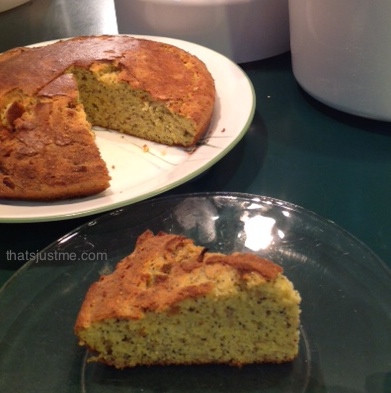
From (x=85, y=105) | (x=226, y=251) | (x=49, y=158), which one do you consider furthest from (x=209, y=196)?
(x=85, y=105)

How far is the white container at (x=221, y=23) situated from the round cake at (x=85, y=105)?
0.12 meters

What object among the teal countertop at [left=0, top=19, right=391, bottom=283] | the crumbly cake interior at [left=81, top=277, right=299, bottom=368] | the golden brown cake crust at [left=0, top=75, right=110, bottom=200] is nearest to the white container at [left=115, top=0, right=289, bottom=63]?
the teal countertop at [left=0, top=19, right=391, bottom=283]

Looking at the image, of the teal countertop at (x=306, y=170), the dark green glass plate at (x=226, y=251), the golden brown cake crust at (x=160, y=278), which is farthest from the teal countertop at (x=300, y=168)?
the golden brown cake crust at (x=160, y=278)

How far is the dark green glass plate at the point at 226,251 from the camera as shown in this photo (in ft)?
2.95

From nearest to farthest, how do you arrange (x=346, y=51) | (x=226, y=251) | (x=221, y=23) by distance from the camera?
(x=226, y=251), (x=346, y=51), (x=221, y=23)

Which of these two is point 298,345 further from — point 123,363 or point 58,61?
point 58,61

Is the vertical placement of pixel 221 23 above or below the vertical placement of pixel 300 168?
above

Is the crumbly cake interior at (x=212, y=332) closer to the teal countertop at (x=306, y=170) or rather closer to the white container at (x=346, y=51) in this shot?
the teal countertop at (x=306, y=170)

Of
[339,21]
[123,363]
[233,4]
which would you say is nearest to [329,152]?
[339,21]

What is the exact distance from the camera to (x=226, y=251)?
1085 mm

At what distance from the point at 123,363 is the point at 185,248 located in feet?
0.72

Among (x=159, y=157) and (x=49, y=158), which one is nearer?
(x=49, y=158)

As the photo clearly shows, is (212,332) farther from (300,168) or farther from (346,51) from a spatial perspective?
(346,51)

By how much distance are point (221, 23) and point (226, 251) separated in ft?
2.72
